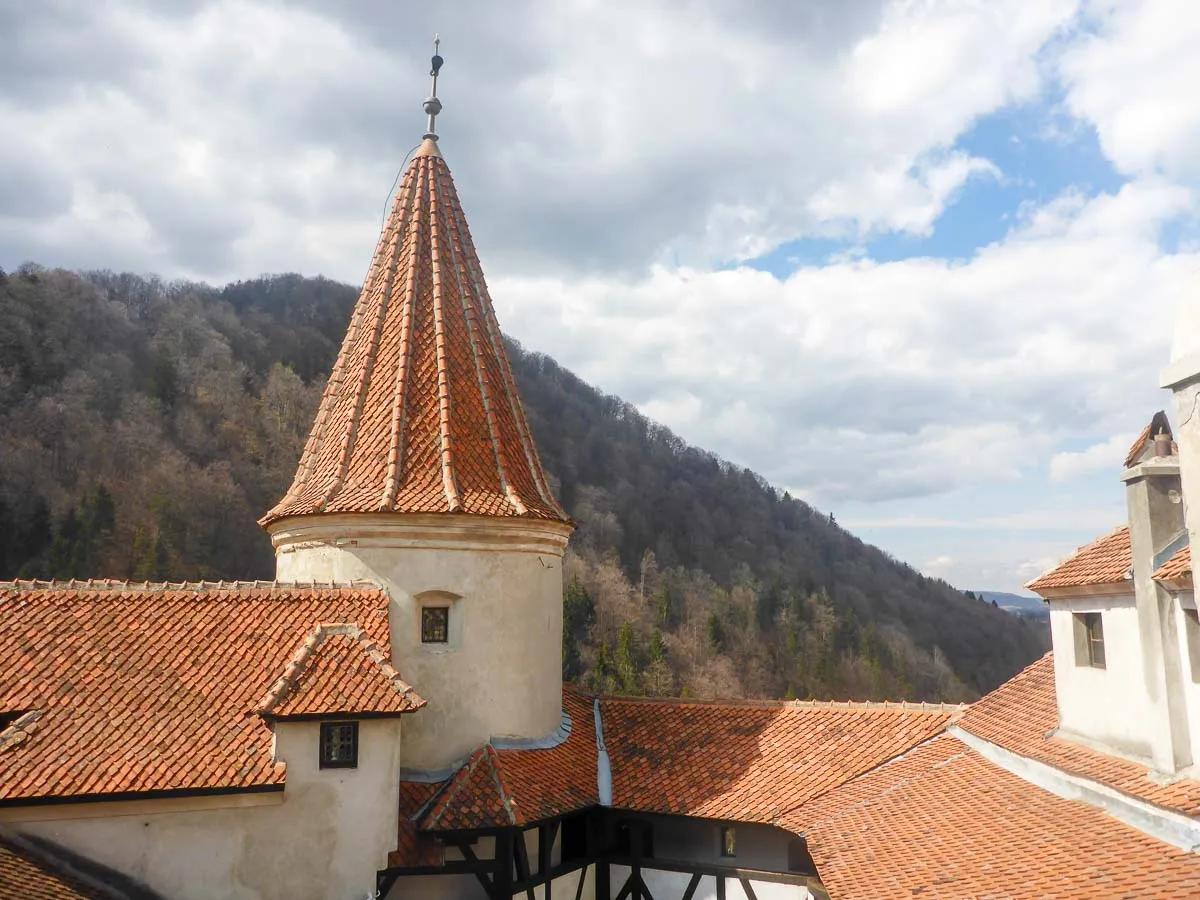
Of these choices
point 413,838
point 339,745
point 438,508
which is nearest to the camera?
point 339,745

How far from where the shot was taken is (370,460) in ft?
44.1

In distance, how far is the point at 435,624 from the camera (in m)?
13.2

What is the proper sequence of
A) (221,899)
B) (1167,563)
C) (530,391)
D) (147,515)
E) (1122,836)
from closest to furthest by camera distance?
(1122,836) → (1167,563) → (221,899) → (147,515) → (530,391)

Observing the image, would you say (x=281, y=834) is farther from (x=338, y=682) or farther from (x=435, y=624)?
(x=435, y=624)

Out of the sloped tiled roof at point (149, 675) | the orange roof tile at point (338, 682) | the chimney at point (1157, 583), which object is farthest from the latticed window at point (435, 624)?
the chimney at point (1157, 583)

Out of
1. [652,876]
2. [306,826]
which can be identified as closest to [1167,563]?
[652,876]

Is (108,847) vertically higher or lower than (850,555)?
lower

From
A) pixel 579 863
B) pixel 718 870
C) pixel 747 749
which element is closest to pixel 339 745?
pixel 579 863

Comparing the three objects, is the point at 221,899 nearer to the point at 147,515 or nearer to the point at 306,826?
the point at 306,826

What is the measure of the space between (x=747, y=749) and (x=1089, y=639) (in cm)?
507

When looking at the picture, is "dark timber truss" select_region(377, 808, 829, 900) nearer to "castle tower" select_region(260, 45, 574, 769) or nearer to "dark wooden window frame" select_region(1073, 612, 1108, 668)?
"castle tower" select_region(260, 45, 574, 769)

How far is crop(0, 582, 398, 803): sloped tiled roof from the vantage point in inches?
396

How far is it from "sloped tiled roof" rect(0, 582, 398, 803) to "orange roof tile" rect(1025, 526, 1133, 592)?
8.58m

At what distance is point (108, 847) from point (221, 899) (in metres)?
1.33
